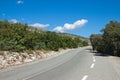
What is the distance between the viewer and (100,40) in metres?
46.0

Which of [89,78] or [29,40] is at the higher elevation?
[29,40]

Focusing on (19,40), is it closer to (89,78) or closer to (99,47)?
(89,78)

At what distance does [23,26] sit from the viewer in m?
30.4

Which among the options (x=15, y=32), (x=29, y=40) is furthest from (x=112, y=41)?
(x=15, y=32)

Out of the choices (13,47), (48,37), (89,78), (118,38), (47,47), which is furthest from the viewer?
(48,37)

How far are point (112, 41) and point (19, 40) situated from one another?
16.8 meters

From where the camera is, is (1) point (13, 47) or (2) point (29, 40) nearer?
(1) point (13, 47)

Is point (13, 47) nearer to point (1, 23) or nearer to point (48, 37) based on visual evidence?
point (1, 23)

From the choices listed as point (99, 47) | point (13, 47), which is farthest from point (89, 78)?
point (99, 47)

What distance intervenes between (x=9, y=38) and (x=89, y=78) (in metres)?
16.3

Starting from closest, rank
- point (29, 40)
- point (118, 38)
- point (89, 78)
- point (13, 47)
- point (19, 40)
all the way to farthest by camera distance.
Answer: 1. point (89, 78)
2. point (13, 47)
3. point (19, 40)
4. point (29, 40)
5. point (118, 38)

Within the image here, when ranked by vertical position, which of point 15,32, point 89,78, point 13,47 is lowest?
point 89,78

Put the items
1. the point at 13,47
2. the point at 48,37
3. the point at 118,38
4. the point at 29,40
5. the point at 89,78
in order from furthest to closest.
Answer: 1. the point at 48,37
2. the point at 118,38
3. the point at 29,40
4. the point at 13,47
5. the point at 89,78

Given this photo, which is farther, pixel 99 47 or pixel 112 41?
pixel 99 47
